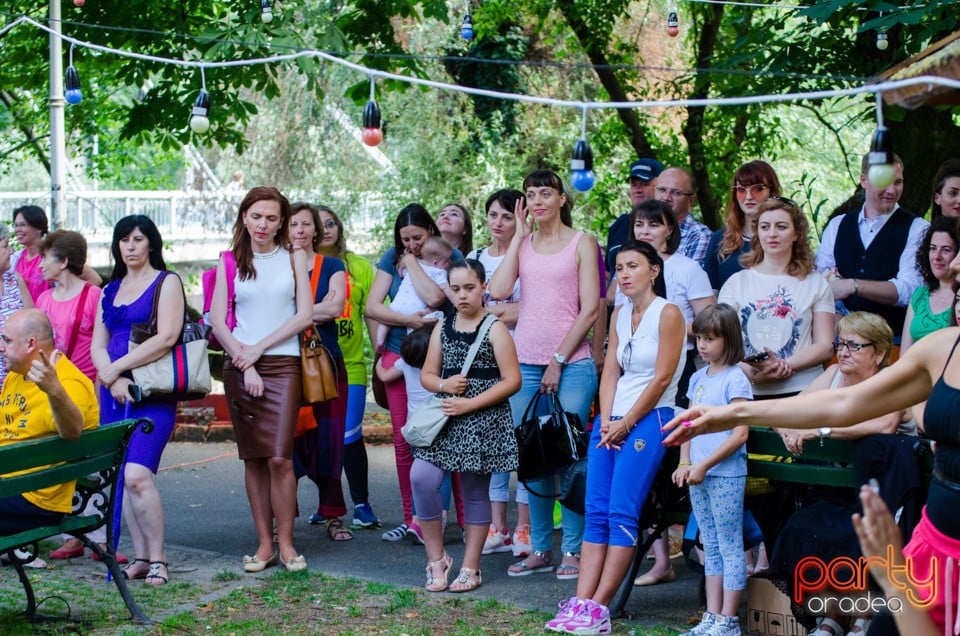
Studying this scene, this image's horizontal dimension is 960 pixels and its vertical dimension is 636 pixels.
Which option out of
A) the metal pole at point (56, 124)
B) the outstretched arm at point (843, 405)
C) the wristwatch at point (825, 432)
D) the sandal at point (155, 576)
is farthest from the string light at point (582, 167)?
the metal pole at point (56, 124)

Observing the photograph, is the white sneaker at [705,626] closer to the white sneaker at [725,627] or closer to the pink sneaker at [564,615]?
the white sneaker at [725,627]

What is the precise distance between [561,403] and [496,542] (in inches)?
43.4

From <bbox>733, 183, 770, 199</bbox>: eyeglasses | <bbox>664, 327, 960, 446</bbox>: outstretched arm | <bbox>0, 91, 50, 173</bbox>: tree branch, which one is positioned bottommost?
<bbox>664, 327, 960, 446</bbox>: outstretched arm

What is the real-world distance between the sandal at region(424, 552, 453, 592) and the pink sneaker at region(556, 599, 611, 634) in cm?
98

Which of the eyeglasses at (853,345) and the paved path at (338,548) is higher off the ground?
the eyeglasses at (853,345)

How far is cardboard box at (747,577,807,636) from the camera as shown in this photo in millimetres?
5168

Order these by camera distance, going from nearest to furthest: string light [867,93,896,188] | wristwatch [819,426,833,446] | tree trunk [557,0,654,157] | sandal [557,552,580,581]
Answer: string light [867,93,896,188], wristwatch [819,426,833,446], sandal [557,552,580,581], tree trunk [557,0,654,157]

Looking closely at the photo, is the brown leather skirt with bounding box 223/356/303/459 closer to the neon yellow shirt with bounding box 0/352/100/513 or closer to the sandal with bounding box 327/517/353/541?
the sandal with bounding box 327/517/353/541

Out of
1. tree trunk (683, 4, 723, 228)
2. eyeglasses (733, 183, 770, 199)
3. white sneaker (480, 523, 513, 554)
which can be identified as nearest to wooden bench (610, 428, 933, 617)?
white sneaker (480, 523, 513, 554)

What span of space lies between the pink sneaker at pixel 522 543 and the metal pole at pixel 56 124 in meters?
5.59

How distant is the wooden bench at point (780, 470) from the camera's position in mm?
5074

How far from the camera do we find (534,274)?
6602 millimetres

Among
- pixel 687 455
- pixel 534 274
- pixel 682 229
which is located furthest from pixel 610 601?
pixel 682 229

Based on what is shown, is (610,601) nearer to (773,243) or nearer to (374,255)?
(773,243)
